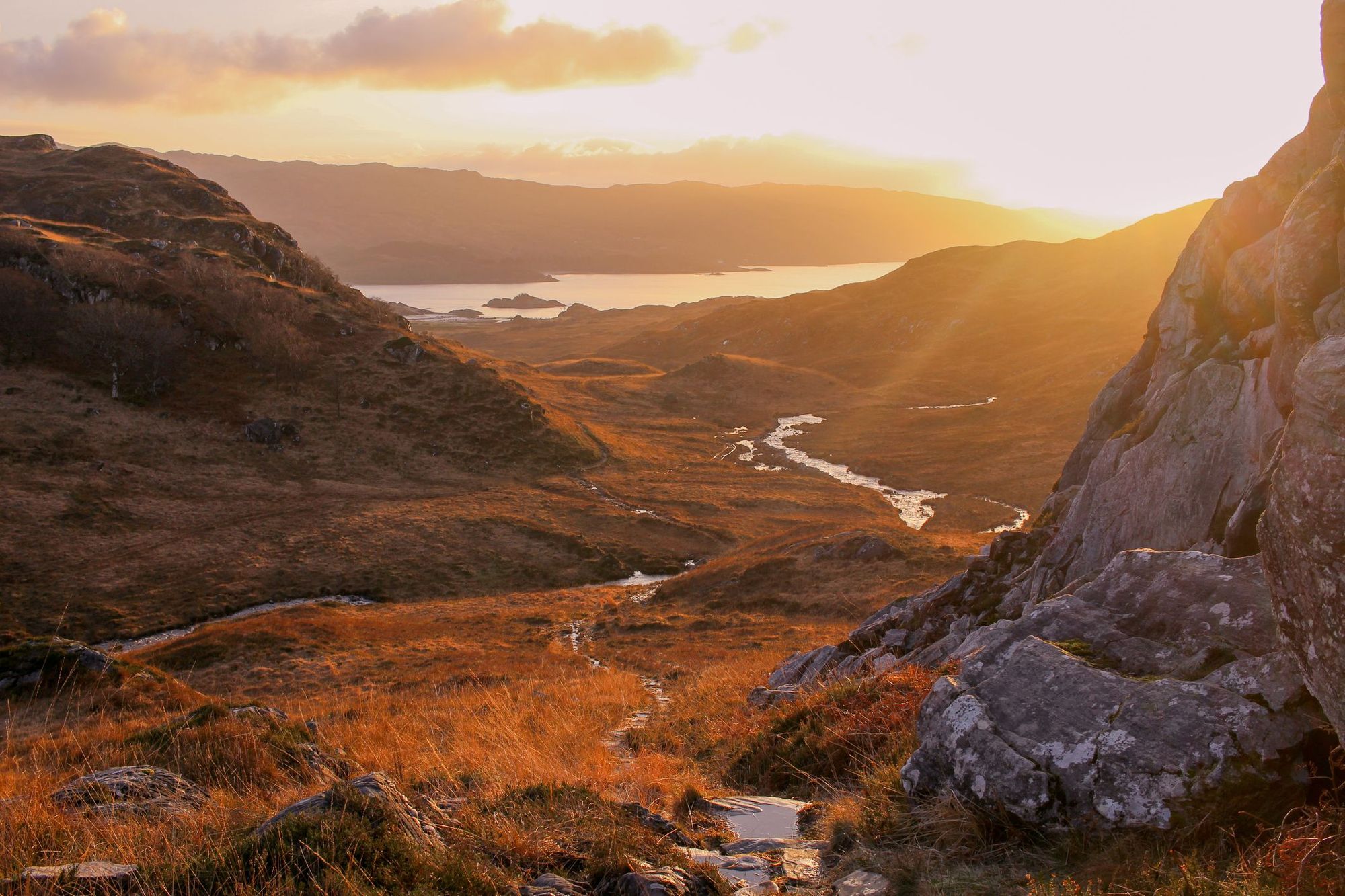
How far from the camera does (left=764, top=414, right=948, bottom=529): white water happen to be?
3162 inches

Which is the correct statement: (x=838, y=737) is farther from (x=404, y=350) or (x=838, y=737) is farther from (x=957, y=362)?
(x=957, y=362)

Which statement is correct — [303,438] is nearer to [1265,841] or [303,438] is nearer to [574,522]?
[574,522]

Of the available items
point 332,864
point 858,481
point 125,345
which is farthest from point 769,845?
point 125,345

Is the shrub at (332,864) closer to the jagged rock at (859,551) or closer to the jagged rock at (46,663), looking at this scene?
the jagged rock at (46,663)

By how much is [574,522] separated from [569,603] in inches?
781

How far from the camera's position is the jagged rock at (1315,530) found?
224 inches

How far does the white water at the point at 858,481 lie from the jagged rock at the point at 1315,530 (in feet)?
224

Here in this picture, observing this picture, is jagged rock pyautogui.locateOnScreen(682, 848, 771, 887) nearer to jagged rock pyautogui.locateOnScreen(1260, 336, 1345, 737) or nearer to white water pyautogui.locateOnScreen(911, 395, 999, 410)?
jagged rock pyautogui.locateOnScreen(1260, 336, 1345, 737)

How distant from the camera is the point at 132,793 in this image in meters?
8.76

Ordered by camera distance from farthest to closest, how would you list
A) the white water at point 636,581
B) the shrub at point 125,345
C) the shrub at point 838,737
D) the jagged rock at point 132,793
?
1. the shrub at point 125,345
2. the white water at point 636,581
3. the shrub at point 838,737
4. the jagged rock at point 132,793

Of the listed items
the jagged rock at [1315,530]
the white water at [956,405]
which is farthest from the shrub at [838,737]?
the white water at [956,405]

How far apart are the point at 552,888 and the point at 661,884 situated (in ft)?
2.89

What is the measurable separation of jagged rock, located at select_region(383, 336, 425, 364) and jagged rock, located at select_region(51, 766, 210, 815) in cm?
9510

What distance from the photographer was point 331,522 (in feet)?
224
